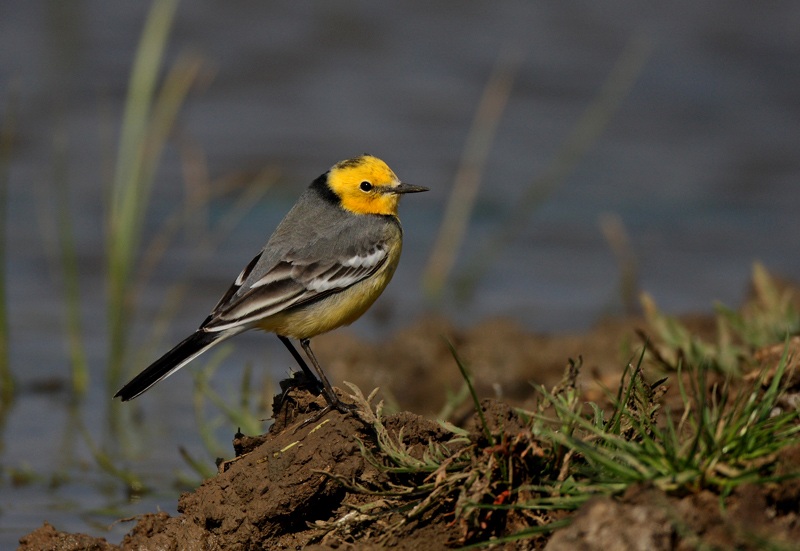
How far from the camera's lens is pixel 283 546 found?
4.71 m

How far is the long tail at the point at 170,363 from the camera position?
5582mm

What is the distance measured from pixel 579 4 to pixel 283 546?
14.3 m

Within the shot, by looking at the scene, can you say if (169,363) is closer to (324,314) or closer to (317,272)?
(324,314)

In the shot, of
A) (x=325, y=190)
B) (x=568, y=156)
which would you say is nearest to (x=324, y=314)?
(x=325, y=190)

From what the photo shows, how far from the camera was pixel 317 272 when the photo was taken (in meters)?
6.29

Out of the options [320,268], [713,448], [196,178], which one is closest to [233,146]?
[196,178]

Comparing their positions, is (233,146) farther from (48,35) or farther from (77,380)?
(77,380)

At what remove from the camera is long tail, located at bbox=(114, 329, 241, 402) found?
558 cm

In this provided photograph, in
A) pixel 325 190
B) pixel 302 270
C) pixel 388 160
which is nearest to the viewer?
pixel 302 270

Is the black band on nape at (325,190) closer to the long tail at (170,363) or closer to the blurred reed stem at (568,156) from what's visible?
the long tail at (170,363)

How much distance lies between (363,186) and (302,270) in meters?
0.99

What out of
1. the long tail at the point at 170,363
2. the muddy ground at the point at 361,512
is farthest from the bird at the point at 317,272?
the muddy ground at the point at 361,512

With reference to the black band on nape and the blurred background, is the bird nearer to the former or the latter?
the black band on nape

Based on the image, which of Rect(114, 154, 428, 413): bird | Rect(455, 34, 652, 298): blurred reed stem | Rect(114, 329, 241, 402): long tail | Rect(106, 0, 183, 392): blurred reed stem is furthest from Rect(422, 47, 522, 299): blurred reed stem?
Rect(114, 329, 241, 402): long tail
